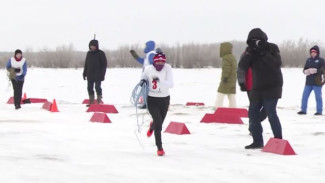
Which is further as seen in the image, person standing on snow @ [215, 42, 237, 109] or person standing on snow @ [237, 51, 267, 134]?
person standing on snow @ [215, 42, 237, 109]

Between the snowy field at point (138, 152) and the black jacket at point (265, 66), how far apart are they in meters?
0.89

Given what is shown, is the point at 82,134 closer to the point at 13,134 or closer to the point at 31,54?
the point at 13,134

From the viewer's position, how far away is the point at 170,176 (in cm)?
597

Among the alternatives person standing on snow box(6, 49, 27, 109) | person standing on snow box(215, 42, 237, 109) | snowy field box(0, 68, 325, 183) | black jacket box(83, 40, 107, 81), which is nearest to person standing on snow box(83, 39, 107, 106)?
black jacket box(83, 40, 107, 81)

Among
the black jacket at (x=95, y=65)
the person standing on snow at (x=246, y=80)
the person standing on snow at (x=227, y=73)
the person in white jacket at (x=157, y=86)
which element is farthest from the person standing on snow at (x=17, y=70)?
the person standing on snow at (x=246, y=80)

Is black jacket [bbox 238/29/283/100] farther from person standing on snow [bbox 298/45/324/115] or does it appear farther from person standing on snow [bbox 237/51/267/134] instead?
person standing on snow [bbox 298/45/324/115]

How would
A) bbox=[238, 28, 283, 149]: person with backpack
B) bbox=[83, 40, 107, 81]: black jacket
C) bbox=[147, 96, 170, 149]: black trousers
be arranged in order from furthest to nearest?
bbox=[83, 40, 107, 81]: black jacket, bbox=[238, 28, 283, 149]: person with backpack, bbox=[147, 96, 170, 149]: black trousers

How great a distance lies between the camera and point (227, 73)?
44.6 feet

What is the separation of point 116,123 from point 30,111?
3.67m

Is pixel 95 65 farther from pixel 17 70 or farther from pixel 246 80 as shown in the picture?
pixel 246 80

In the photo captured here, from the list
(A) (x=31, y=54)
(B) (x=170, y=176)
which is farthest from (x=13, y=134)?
(A) (x=31, y=54)

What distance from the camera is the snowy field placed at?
5957mm

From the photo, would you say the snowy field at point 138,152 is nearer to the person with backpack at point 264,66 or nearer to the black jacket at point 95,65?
the person with backpack at point 264,66

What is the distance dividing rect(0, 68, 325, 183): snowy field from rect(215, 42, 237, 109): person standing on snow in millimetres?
882
